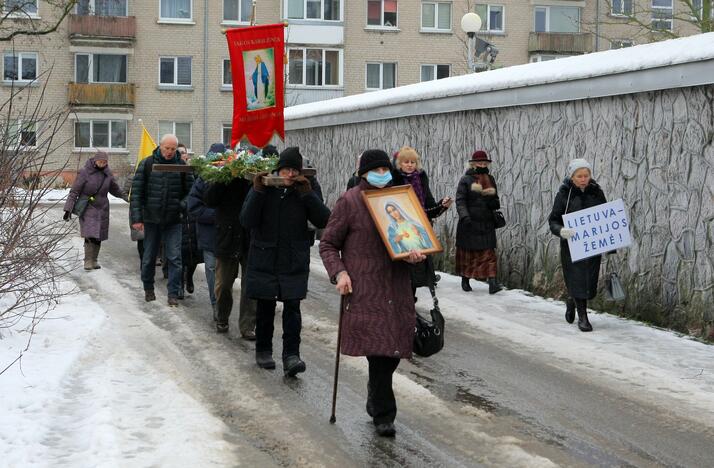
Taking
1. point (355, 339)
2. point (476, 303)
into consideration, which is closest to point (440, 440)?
point (355, 339)

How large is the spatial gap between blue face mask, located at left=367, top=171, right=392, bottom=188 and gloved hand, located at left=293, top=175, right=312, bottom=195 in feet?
5.22

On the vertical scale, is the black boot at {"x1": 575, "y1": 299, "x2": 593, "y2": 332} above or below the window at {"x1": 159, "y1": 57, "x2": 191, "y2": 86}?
below

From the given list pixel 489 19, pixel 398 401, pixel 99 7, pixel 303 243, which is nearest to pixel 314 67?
pixel 489 19

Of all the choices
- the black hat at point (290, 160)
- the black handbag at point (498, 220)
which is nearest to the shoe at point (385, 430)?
the black hat at point (290, 160)

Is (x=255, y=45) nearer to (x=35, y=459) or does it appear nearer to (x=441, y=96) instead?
(x=441, y=96)

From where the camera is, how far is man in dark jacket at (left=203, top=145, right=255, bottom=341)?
1034 centimetres

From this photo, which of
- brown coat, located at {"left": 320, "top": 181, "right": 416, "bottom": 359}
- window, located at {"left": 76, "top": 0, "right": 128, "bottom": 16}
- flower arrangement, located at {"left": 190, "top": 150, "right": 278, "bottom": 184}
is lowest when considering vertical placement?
brown coat, located at {"left": 320, "top": 181, "right": 416, "bottom": 359}

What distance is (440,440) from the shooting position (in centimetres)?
684

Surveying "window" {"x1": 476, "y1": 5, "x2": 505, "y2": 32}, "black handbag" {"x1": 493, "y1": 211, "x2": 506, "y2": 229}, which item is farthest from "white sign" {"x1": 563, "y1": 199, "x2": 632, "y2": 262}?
"window" {"x1": 476, "y1": 5, "x2": 505, "y2": 32}

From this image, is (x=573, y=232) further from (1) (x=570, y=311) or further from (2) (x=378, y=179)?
(2) (x=378, y=179)

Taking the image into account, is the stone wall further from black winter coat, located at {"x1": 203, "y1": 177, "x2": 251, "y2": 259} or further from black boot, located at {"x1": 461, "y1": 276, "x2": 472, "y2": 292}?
black winter coat, located at {"x1": 203, "y1": 177, "x2": 251, "y2": 259}

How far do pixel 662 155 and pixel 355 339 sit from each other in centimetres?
589

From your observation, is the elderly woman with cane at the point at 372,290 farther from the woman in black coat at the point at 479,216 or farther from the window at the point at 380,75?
the window at the point at 380,75

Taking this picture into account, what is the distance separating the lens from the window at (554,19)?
170 ft
